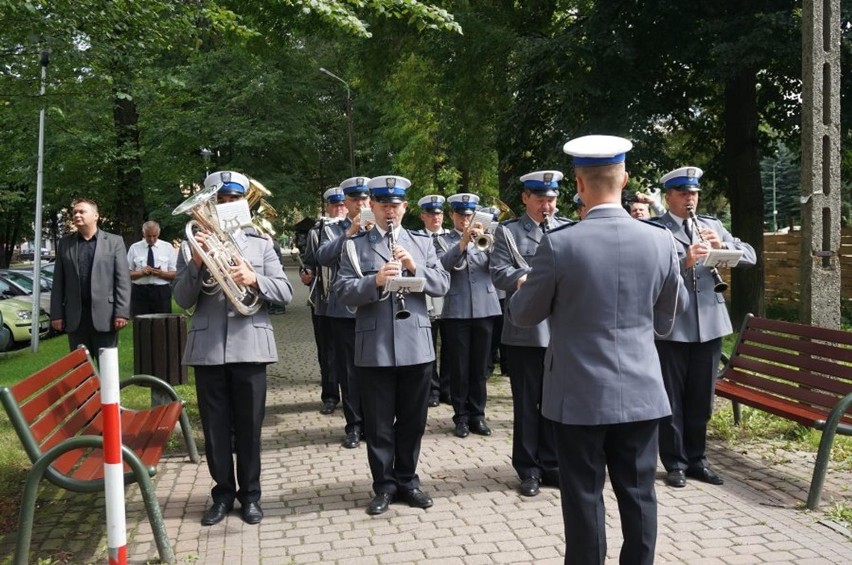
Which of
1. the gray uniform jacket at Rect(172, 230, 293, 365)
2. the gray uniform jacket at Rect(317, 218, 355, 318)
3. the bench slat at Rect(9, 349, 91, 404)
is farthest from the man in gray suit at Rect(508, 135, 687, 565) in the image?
the gray uniform jacket at Rect(317, 218, 355, 318)

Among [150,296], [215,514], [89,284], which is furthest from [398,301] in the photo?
[150,296]

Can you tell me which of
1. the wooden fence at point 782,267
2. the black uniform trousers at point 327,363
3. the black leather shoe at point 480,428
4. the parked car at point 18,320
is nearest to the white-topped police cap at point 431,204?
the black uniform trousers at point 327,363

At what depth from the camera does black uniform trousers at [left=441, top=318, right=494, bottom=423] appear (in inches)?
297

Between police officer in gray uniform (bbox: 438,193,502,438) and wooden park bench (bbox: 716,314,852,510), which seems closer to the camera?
wooden park bench (bbox: 716,314,852,510)

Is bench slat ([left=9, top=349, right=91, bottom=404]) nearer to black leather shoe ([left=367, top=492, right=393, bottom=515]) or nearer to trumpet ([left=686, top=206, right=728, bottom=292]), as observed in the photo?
black leather shoe ([left=367, top=492, right=393, bottom=515])

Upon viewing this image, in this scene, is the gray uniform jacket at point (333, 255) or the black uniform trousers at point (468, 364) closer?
the gray uniform jacket at point (333, 255)

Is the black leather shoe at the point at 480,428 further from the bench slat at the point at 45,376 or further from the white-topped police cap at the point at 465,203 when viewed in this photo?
the bench slat at the point at 45,376

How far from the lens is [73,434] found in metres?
5.16

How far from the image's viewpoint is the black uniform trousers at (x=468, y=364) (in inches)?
297

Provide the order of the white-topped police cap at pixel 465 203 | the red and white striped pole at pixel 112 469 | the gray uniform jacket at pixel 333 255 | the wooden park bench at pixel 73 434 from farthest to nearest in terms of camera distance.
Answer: the white-topped police cap at pixel 465 203
the gray uniform jacket at pixel 333 255
the wooden park bench at pixel 73 434
the red and white striped pole at pixel 112 469

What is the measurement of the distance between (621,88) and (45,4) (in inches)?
355

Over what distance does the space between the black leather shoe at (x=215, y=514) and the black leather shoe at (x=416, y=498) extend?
1.13 meters

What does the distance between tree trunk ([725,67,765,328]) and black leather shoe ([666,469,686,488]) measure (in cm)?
927

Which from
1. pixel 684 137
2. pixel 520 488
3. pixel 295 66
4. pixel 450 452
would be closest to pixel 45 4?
pixel 450 452
